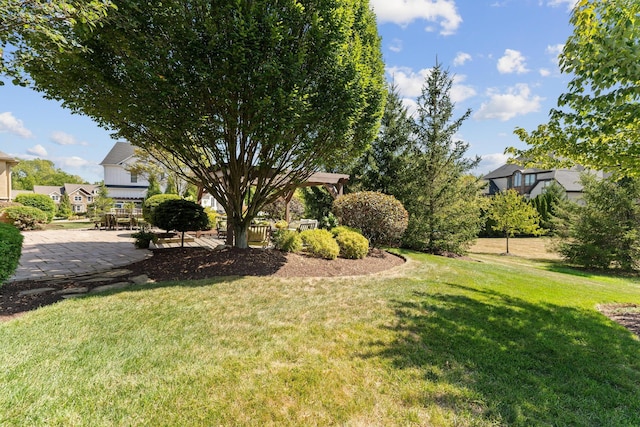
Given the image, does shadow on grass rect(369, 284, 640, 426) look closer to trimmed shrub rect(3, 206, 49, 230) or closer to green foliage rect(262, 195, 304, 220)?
green foliage rect(262, 195, 304, 220)

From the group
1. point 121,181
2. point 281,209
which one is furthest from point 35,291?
point 121,181

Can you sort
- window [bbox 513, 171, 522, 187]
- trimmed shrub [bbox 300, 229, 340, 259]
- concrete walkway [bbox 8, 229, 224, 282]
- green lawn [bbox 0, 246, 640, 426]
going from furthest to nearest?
window [bbox 513, 171, 522, 187] → trimmed shrub [bbox 300, 229, 340, 259] → concrete walkway [bbox 8, 229, 224, 282] → green lawn [bbox 0, 246, 640, 426]

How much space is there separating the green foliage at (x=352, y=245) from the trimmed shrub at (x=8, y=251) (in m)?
6.66

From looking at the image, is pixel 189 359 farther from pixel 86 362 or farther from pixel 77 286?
pixel 77 286

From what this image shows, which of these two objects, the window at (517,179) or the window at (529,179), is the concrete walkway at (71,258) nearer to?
the window at (529,179)

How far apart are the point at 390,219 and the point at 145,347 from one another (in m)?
8.07

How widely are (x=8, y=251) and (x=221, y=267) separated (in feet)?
11.1

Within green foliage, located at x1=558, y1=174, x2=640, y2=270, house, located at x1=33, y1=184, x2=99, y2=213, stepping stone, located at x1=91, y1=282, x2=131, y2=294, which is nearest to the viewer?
stepping stone, located at x1=91, y1=282, x2=131, y2=294

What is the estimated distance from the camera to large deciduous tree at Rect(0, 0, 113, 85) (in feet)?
12.5

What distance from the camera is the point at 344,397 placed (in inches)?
95.7

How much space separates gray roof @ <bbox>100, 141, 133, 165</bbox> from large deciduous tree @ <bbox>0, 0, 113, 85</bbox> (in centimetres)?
3441

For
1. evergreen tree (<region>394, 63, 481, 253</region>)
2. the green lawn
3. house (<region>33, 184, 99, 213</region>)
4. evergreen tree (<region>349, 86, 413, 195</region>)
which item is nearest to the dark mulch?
the green lawn

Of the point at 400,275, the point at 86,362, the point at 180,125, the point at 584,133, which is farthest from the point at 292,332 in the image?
the point at 584,133

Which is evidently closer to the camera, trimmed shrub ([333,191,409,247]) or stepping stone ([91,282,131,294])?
stepping stone ([91,282,131,294])
